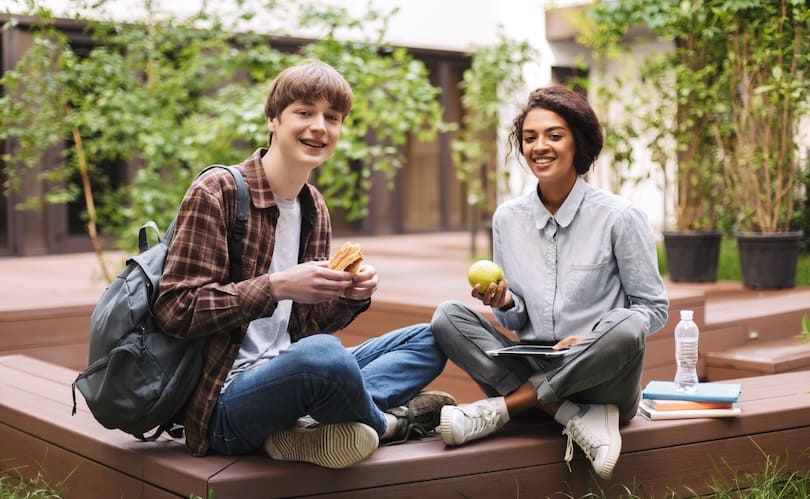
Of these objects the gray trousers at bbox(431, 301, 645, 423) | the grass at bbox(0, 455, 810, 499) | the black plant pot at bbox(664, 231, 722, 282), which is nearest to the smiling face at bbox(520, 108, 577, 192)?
the gray trousers at bbox(431, 301, 645, 423)

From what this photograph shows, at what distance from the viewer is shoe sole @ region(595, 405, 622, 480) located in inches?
115

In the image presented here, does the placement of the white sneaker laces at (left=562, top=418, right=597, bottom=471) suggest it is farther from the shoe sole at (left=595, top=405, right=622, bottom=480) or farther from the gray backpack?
the gray backpack

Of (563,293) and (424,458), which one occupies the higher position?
(563,293)

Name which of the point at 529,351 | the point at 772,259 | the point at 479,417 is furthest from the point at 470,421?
the point at 772,259

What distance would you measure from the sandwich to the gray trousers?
20.7 inches

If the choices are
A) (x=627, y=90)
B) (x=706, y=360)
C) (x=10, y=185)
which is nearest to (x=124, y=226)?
(x=10, y=185)

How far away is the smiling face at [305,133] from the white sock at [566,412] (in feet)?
3.28

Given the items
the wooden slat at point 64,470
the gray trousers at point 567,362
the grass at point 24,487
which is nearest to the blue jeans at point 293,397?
the wooden slat at point 64,470

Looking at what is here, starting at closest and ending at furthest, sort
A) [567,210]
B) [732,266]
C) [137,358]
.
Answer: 1. [137,358]
2. [567,210]
3. [732,266]

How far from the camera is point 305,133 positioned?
285cm

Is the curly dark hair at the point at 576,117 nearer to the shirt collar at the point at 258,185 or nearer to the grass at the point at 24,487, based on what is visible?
the shirt collar at the point at 258,185

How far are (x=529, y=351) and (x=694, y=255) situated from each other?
14.3 ft

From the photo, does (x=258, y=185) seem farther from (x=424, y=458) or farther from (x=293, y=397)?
(x=424, y=458)

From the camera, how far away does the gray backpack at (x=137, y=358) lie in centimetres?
270
